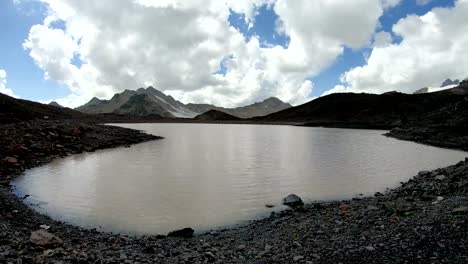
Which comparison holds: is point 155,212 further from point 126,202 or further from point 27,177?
point 27,177

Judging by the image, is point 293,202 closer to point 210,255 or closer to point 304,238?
point 304,238

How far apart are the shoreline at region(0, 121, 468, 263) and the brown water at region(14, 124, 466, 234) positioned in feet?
6.03

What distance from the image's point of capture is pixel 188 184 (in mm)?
23938

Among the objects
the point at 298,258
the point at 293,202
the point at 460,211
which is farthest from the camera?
the point at 293,202

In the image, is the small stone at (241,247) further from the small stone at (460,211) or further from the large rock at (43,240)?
the small stone at (460,211)

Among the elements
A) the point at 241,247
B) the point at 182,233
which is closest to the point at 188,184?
the point at 182,233

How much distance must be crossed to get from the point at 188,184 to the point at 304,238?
13.1 meters

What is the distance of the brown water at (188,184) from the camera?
54.6ft

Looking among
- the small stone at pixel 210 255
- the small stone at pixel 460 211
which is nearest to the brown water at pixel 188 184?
the small stone at pixel 210 255

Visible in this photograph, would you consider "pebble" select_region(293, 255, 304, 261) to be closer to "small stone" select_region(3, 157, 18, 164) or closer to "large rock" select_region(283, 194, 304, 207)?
"large rock" select_region(283, 194, 304, 207)

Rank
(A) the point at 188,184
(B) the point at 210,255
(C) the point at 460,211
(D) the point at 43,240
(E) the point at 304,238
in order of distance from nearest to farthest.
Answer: (D) the point at 43,240 → (B) the point at 210,255 → (C) the point at 460,211 → (E) the point at 304,238 → (A) the point at 188,184

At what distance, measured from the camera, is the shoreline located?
964 centimetres

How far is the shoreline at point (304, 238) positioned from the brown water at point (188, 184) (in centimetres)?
184

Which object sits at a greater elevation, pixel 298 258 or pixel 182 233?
pixel 298 258
